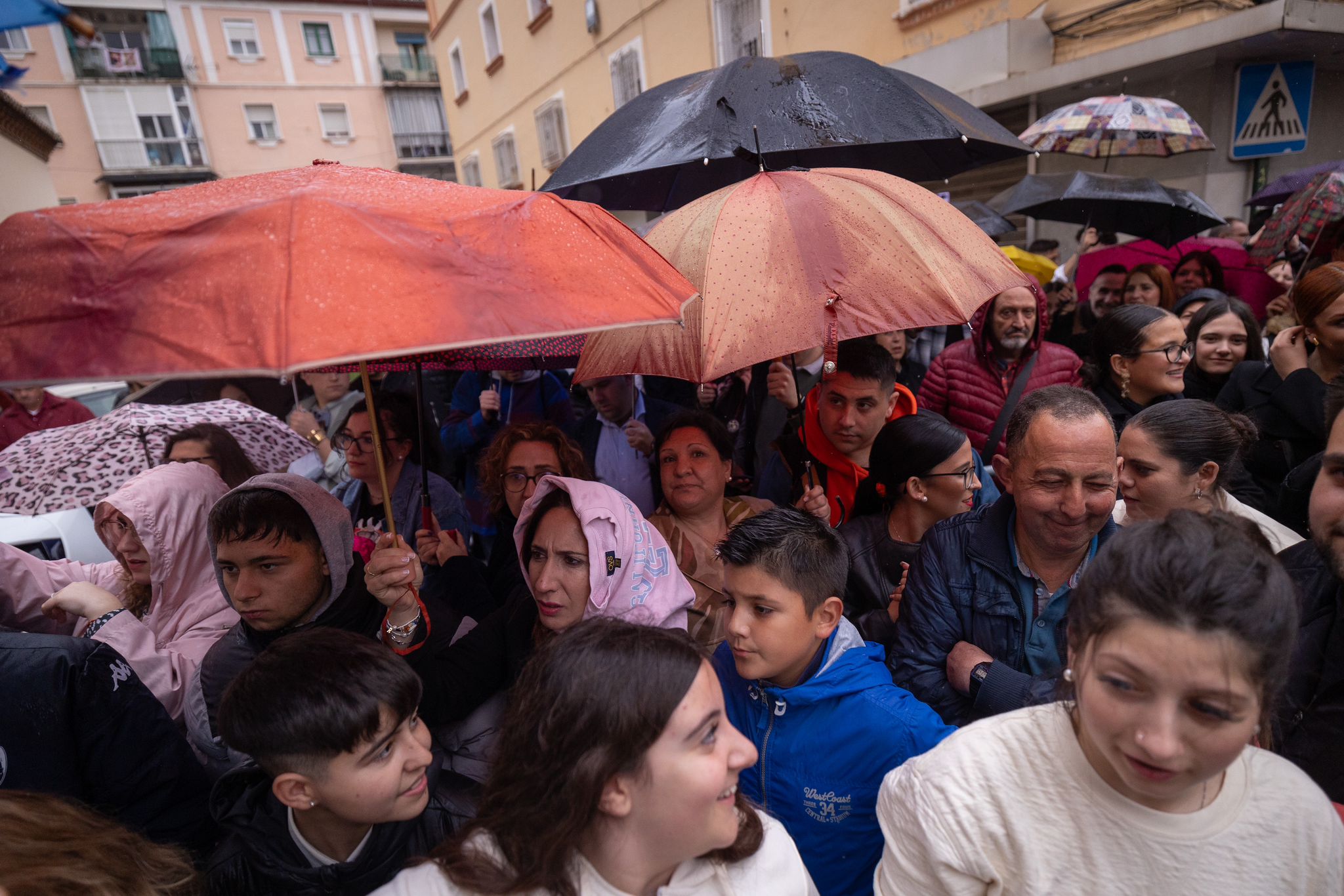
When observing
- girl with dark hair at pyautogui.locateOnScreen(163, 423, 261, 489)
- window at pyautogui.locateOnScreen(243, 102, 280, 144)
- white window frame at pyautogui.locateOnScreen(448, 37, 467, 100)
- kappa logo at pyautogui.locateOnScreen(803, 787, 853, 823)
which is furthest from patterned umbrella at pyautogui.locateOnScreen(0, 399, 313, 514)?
window at pyautogui.locateOnScreen(243, 102, 280, 144)

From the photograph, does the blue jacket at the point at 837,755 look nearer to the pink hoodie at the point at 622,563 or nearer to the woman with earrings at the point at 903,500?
the pink hoodie at the point at 622,563

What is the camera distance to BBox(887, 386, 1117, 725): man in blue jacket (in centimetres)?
186

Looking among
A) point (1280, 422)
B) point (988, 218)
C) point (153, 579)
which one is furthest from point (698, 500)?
point (988, 218)

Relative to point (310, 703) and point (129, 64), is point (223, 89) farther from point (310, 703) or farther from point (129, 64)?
point (310, 703)

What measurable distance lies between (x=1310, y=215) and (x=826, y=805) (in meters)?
5.18

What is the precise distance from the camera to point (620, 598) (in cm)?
221

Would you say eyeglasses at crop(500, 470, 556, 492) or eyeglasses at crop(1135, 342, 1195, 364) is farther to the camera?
eyeglasses at crop(1135, 342, 1195, 364)

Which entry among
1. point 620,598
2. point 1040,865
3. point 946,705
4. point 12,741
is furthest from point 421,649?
point 1040,865

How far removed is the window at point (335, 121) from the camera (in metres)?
30.8

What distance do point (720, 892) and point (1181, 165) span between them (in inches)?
387

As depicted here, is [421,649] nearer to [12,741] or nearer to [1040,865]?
[12,741]

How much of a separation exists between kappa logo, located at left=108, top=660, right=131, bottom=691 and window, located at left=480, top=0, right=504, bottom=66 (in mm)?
20230

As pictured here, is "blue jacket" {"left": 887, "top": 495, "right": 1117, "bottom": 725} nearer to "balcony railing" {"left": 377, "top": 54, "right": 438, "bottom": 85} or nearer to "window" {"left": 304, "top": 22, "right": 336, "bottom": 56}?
"balcony railing" {"left": 377, "top": 54, "right": 438, "bottom": 85}

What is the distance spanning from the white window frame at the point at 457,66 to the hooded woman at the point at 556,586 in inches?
890
